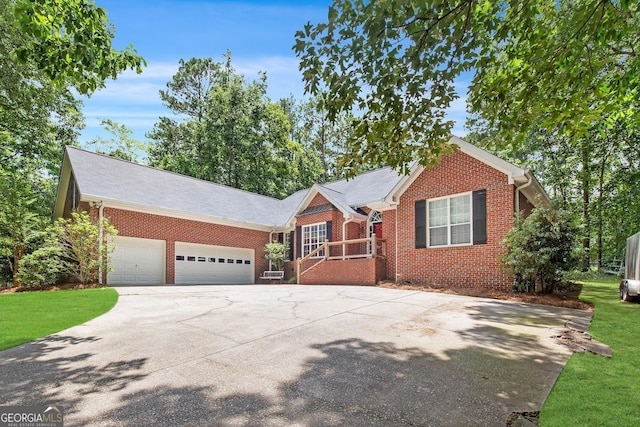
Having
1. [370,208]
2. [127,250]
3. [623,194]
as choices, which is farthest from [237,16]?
[623,194]

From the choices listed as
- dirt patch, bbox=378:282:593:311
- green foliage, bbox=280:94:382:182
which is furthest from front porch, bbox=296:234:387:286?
green foliage, bbox=280:94:382:182

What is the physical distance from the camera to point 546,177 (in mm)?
25328

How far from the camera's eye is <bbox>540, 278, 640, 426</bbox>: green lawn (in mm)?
3242

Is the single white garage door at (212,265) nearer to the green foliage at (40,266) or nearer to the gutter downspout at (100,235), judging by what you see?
the gutter downspout at (100,235)

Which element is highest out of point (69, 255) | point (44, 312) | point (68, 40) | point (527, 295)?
point (68, 40)

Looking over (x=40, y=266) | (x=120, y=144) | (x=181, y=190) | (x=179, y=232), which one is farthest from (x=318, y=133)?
(x=40, y=266)

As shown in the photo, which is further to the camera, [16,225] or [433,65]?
[16,225]

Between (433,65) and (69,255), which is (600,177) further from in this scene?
(69,255)

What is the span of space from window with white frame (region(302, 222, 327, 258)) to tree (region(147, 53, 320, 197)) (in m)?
14.9

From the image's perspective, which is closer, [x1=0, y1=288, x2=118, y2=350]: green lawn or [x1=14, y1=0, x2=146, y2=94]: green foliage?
[x1=14, y1=0, x2=146, y2=94]: green foliage

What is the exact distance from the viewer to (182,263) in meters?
19.3

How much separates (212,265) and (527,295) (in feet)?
51.2

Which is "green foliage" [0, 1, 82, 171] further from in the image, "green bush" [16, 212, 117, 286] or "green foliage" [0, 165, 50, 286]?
"green bush" [16, 212, 117, 286]

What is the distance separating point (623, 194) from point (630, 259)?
8.15 m
